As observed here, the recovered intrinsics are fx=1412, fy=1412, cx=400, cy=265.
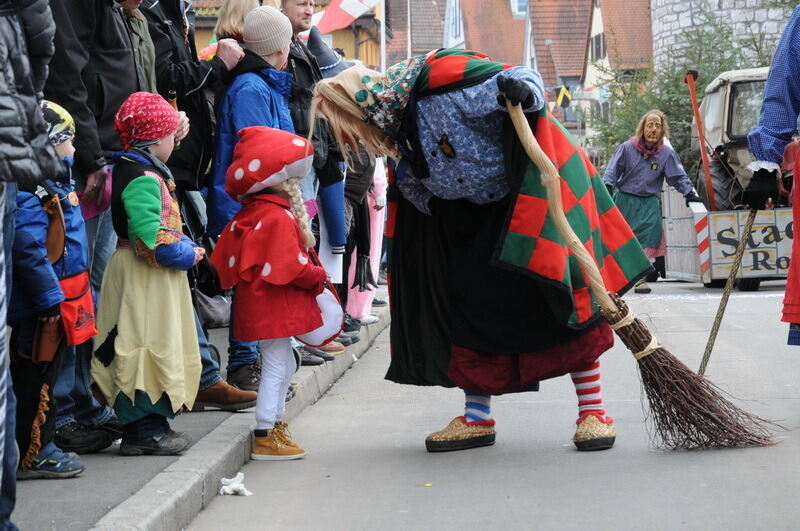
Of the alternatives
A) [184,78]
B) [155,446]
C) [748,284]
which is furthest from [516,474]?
[748,284]

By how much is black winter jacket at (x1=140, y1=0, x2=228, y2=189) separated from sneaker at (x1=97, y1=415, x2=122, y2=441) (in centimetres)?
137

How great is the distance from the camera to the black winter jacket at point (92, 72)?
5.46m

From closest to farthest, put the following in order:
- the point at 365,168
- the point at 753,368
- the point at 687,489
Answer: the point at 687,489
the point at 753,368
the point at 365,168

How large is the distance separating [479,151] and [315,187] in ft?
7.49

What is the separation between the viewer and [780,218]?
48.6 feet

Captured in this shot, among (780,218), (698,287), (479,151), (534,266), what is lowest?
(698,287)

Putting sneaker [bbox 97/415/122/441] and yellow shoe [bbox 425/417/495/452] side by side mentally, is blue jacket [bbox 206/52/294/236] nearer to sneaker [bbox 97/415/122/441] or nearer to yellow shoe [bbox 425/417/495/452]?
sneaker [bbox 97/415/122/441]

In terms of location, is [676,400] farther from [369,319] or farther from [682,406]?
[369,319]

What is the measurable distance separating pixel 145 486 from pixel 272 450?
1272 mm

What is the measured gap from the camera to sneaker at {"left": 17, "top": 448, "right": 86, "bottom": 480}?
4.97 m

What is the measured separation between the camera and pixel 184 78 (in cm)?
668

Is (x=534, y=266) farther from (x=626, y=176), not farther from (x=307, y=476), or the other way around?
(x=626, y=176)

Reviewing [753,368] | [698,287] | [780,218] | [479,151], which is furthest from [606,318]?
[698,287]

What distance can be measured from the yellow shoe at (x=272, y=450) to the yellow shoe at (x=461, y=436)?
1.97 feet
